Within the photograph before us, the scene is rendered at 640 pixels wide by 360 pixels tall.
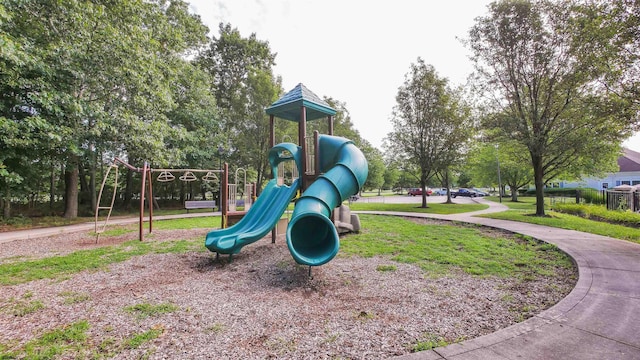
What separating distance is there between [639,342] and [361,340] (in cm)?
254

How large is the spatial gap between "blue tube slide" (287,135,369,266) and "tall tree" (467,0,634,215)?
9.52 metres

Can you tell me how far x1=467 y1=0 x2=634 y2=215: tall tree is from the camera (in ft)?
35.1

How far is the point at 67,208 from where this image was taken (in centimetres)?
1395

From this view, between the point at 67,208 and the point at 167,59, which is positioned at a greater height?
the point at 167,59

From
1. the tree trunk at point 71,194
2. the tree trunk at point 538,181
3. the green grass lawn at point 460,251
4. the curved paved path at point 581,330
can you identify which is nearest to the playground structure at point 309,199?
the green grass lawn at point 460,251

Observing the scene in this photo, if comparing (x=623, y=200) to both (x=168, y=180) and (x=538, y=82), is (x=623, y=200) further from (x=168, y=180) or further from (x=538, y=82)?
(x=168, y=180)

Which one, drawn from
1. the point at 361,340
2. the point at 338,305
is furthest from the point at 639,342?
the point at 338,305

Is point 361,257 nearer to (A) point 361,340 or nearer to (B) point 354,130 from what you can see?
(A) point 361,340

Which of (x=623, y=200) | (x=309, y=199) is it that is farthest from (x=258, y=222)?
(x=623, y=200)

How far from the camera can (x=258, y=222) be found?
20.9 ft

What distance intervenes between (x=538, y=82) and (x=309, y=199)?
13.5 meters

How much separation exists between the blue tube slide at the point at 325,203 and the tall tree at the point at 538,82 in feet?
31.2

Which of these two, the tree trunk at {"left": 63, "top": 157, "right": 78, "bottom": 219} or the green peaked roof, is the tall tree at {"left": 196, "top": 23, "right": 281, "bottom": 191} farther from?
the green peaked roof

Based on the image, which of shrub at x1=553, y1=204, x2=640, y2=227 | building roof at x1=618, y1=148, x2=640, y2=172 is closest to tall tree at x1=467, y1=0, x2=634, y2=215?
shrub at x1=553, y1=204, x2=640, y2=227
